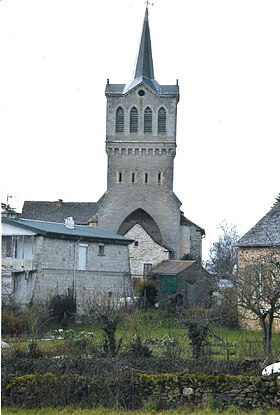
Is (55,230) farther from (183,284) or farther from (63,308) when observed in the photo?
(183,284)

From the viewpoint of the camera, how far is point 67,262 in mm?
35781

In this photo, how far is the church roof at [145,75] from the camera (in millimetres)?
57375

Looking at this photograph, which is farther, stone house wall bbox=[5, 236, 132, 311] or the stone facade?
the stone facade

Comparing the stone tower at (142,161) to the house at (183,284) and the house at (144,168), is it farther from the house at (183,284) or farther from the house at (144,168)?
the house at (183,284)

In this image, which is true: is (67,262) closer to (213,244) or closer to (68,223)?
(68,223)

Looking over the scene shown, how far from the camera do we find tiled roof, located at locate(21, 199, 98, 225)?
60750 mm

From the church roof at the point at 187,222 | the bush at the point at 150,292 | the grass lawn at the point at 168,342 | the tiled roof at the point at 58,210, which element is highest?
the tiled roof at the point at 58,210

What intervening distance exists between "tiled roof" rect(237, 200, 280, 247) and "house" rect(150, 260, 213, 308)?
8.58 m

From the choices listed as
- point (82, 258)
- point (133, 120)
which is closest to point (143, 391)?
point (82, 258)

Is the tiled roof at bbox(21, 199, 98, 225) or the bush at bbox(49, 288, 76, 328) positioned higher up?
the tiled roof at bbox(21, 199, 98, 225)

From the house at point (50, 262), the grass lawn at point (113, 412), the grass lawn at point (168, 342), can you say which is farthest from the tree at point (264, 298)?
the house at point (50, 262)

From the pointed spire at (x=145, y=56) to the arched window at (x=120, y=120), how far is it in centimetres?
362

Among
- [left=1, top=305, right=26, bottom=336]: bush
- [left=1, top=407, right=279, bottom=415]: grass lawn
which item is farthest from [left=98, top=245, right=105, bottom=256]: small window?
[left=1, top=407, right=279, bottom=415]: grass lawn

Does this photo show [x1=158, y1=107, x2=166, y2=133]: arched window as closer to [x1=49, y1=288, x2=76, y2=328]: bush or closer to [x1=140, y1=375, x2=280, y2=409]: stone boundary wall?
[x1=49, y1=288, x2=76, y2=328]: bush
